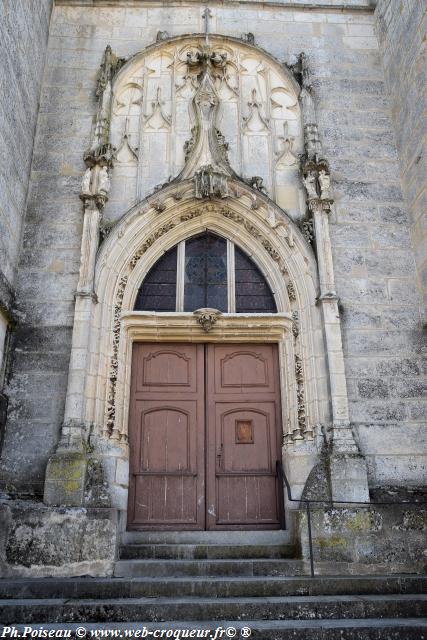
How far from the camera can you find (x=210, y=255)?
7543 mm

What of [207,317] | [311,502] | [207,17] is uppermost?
[207,17]

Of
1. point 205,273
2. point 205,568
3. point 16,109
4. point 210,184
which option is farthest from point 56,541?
point 16,109

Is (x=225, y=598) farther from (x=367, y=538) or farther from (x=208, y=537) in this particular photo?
(x=367, y=538)

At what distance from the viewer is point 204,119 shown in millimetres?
7754

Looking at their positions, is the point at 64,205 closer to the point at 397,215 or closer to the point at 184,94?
the point at 184,94

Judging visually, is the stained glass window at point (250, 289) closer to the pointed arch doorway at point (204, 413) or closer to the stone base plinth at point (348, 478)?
the pointed arch doorway at point (204, 413)

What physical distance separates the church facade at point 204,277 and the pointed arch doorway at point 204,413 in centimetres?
2

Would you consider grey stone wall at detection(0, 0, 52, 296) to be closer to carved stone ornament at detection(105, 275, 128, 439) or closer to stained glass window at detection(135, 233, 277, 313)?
carved stone ornament at detection(105, 275, 128, 439)

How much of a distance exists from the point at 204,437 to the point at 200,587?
2.30 m

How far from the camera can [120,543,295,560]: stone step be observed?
18.2 ft

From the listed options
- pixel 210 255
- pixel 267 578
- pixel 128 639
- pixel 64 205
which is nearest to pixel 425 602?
pixel 267 578

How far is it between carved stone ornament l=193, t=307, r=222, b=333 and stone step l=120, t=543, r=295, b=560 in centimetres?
257

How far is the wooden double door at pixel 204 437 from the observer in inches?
250

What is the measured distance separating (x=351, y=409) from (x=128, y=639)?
3735 mm
